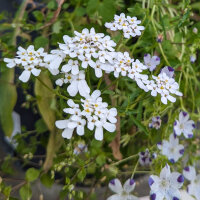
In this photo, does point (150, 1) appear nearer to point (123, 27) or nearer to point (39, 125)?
point (123, 27)

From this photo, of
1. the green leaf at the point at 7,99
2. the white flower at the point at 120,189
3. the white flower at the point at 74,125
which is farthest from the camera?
the green leaf at the point at 7,99

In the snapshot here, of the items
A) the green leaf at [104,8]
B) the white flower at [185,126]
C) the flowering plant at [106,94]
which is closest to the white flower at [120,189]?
the flowering plant at [106,94]

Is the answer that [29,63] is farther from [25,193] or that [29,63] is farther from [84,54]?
[25,193]

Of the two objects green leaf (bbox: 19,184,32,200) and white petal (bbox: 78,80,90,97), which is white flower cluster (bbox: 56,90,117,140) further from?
green leaf (bbox: 19,184,32,200)

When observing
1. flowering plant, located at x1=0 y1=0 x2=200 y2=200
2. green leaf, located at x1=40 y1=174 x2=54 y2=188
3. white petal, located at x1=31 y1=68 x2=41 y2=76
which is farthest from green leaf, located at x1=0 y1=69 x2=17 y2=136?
white petal, located at x1=31 y1=68 x2=41 y2=76

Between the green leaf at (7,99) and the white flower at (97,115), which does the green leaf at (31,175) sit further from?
the white flower at (97,115)

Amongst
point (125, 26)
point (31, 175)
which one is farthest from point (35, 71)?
point (31, 175)
